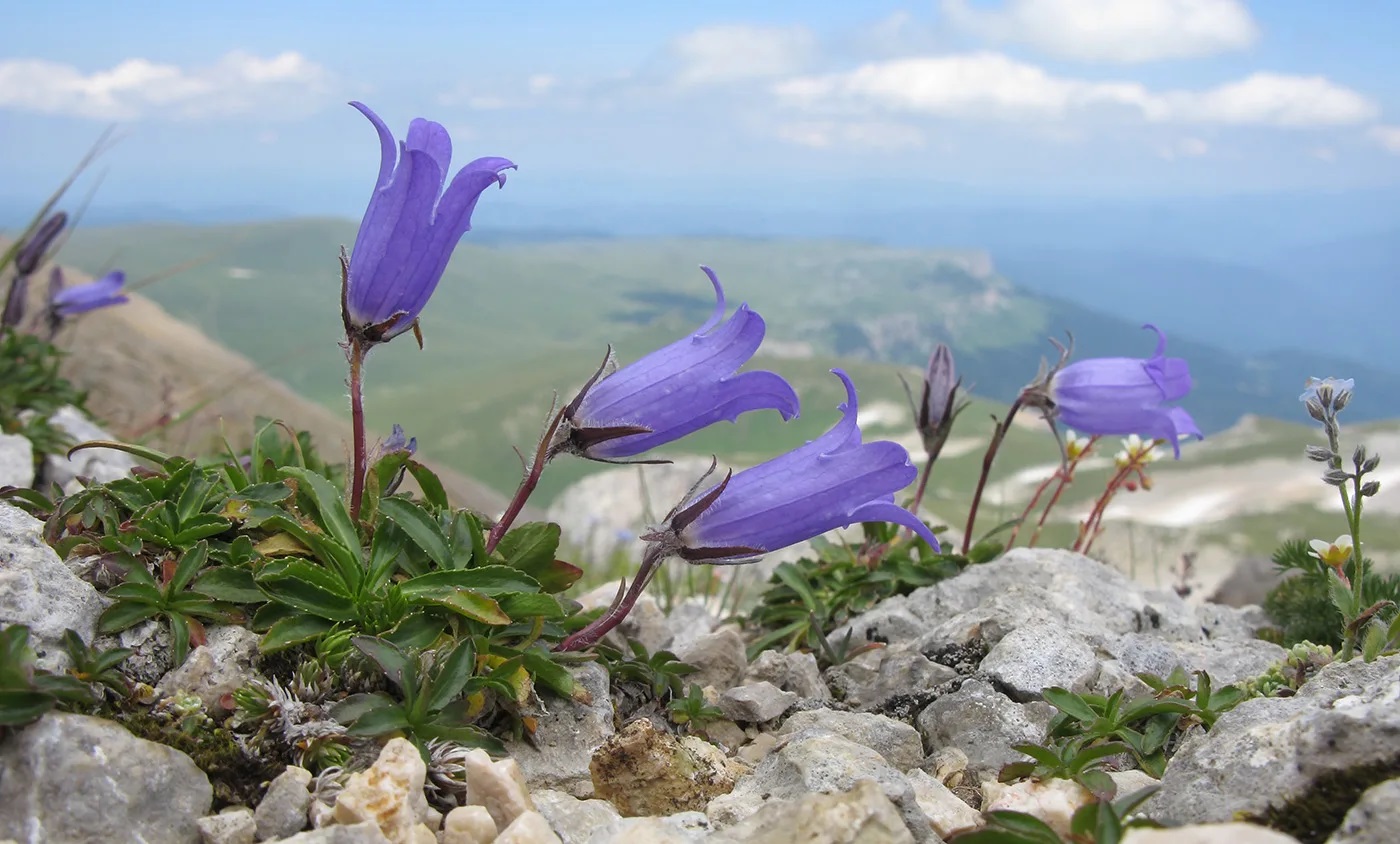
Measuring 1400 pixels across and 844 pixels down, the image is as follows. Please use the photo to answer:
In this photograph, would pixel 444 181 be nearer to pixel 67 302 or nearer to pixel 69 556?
pixel 69 556

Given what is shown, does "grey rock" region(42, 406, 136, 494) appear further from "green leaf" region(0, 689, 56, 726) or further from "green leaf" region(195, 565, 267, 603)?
"green leaf" region(0, 689, 56, 726)

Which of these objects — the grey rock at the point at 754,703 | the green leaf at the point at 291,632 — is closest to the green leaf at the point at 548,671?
the green leaf at the point at 291,632

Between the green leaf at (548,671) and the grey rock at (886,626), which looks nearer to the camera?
the green leaf at (548,671)

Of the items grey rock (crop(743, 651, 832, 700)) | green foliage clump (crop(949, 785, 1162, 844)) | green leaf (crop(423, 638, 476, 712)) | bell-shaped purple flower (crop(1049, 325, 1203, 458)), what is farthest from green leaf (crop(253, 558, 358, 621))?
bell-shaped purple flower (crop(1049, 325, 1203, 458))

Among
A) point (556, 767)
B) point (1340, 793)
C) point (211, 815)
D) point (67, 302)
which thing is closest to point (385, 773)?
point (211, 815)

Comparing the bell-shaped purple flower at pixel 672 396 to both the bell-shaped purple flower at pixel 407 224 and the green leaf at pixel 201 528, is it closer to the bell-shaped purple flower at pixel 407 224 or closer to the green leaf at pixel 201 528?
the bell-shaped purple flower at pixel 407 224
